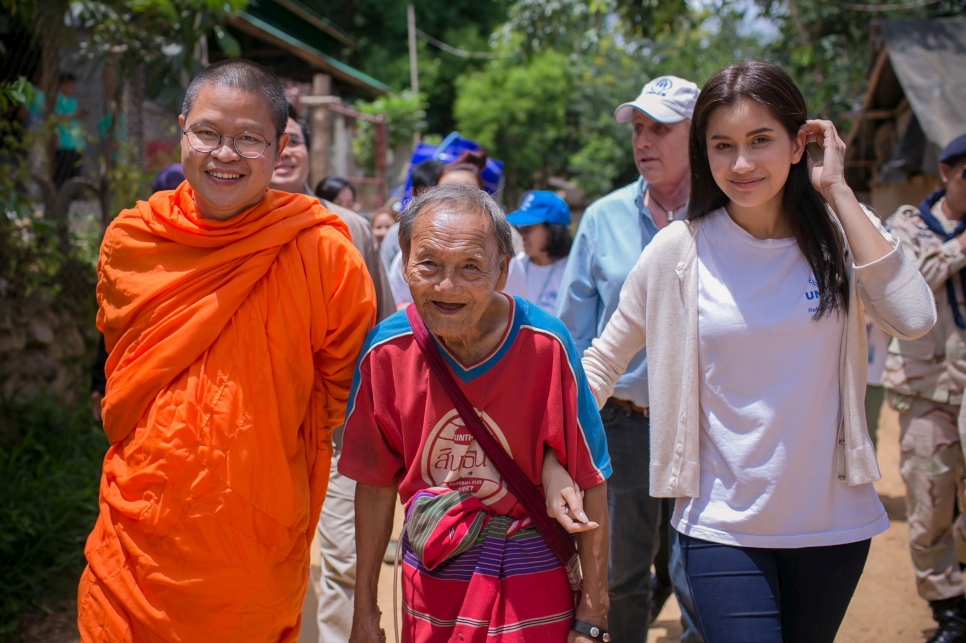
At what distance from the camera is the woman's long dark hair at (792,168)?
2281 millimetres

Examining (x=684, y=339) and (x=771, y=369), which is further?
(x=684, y=339)

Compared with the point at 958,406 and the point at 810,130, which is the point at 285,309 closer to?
the point at 810,130

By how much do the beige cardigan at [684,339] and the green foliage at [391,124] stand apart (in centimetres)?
1677

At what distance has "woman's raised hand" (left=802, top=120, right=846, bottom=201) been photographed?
2303mm

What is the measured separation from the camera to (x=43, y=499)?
4.62 metres

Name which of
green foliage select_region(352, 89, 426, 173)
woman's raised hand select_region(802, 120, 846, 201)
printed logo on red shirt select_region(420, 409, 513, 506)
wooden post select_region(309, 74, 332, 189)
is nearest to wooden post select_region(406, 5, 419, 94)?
green foliage select_region(352, 89, 426, 173)

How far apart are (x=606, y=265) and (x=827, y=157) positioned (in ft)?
3.62

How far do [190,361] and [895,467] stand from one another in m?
6.33

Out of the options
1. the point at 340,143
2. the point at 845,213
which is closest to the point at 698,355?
the point at 845,213

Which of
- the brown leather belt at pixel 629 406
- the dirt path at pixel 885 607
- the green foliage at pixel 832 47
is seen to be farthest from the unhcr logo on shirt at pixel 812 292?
the green foliage at pixel 832 47

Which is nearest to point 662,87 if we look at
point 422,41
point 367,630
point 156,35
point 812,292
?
point 812,292

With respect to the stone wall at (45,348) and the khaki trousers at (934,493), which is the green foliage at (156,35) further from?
the khaki trousers at (934,493)

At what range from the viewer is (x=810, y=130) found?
2.35 meters

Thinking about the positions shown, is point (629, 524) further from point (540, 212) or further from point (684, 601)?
point (540, 212)
